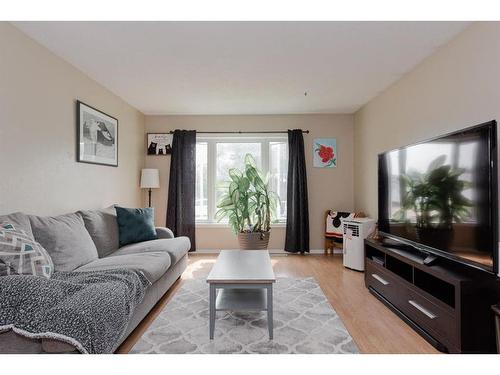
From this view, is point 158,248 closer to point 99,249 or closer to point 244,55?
point 99,249

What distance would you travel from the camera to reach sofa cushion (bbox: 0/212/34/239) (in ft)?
6.51

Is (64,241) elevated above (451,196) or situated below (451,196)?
below

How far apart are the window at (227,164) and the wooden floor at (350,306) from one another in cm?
95

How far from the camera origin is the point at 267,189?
4.78 metres

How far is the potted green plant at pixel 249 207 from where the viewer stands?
4.54 meters

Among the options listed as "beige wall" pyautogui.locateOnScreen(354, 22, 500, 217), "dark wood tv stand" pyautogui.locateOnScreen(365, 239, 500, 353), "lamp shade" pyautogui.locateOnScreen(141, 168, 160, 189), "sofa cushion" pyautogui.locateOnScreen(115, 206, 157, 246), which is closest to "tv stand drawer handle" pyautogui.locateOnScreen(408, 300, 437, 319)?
"dark wood tv stand" pyautogui.locateOnScreen(365, 239, 500, 353)

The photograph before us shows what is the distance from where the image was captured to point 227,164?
503cm

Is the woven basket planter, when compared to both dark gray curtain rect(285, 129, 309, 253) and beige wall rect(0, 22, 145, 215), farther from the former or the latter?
beige wall rect(0, 22, 145, 215)

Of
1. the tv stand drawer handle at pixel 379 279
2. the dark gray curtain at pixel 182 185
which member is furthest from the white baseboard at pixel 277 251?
the tv stand drawer handle at pixel 379 279

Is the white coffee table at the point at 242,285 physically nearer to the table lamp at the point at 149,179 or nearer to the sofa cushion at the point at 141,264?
the sofa cushion at the point at 141,264

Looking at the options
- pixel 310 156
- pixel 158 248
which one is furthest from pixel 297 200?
pixel 158 248

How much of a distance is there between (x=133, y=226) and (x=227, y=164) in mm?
2150

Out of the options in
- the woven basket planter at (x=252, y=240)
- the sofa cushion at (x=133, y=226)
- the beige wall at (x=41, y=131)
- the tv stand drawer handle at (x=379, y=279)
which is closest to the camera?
the beige wall at (x=41, y=131)

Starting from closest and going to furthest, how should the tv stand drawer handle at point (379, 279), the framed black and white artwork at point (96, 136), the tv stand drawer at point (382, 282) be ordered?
1. the tv stand drawer at point (382, 282)
2. the tv stand drawer handle at point (379, 279)
3. the framed black and white artwork at point (96, 136)
